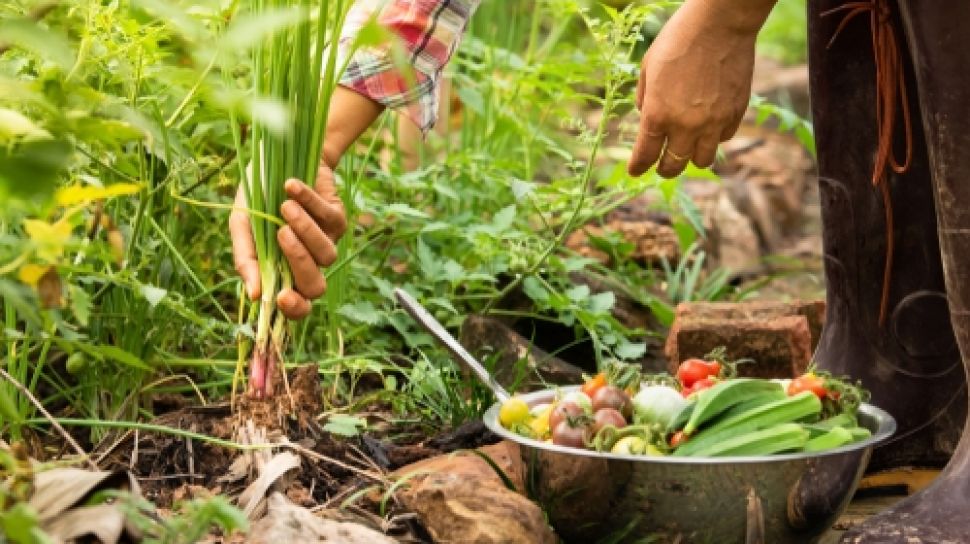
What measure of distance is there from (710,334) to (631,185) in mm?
407

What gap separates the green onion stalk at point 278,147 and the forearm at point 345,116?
9.8 inches

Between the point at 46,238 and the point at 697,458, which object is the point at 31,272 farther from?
the point at 697,458

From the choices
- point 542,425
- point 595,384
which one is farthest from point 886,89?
point 542,425

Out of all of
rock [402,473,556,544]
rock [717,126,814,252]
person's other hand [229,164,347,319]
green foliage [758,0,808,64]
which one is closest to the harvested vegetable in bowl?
rock [402,473,556,544]

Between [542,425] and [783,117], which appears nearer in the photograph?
[542,425]

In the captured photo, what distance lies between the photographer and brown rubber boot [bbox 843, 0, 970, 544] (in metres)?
2.01

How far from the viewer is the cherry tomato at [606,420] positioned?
1.90m

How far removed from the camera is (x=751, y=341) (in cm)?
280

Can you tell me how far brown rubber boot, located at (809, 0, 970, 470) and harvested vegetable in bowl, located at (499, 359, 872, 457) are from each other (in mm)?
485

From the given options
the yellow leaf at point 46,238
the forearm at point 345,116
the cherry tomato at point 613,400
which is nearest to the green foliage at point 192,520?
the yellow leaf at point 46,238

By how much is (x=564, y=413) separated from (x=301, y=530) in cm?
38

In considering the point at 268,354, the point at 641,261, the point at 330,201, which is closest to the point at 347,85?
the point at 330,201

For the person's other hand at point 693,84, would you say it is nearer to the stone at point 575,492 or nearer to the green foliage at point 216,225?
the green foliage at point 216,225

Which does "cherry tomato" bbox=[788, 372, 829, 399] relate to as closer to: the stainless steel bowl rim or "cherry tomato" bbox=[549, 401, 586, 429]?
the stainless steel bowl rim
